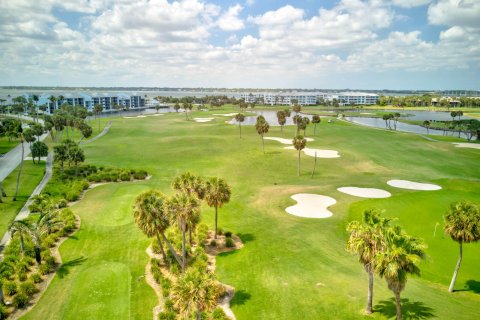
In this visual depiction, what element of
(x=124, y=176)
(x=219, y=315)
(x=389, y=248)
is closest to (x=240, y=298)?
(x=219, y=315)

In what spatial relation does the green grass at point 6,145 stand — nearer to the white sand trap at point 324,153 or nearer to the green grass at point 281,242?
the green grass at point 281,242

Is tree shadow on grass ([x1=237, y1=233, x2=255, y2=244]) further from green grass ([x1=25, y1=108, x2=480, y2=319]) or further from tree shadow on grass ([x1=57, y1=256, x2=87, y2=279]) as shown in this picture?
tree shadow on grass ([x1=57, y1=256, x2=87, y2=279])

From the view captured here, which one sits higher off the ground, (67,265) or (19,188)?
(19,188)

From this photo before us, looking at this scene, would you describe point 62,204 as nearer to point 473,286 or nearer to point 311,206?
point 311,206

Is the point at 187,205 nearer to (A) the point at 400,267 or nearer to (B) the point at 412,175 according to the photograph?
(A) the point at 400,267

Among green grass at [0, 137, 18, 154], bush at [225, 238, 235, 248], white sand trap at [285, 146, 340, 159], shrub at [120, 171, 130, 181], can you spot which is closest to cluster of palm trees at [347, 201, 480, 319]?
bush at [225, 238, 235, 248]

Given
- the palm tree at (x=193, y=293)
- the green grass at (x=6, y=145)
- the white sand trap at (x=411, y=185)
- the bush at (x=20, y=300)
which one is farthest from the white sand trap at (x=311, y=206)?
the green grass at (x=6, y=145)

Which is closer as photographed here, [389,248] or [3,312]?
[389,248]
